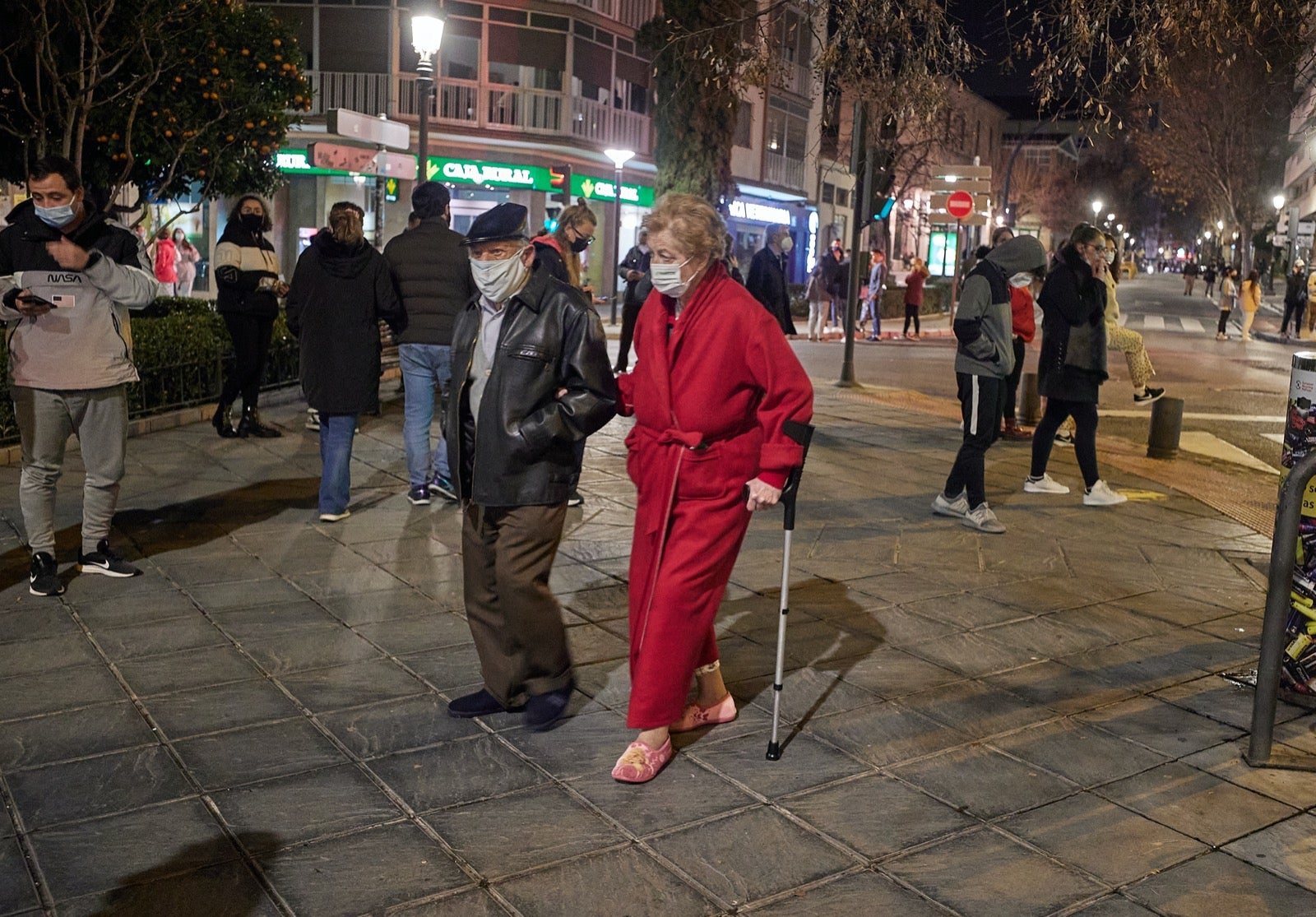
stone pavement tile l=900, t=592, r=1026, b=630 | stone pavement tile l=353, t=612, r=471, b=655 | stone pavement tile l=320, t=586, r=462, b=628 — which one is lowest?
stone pavement tile l=353, t=612, r=471, b=655

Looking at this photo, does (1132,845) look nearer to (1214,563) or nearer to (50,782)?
(50,782)

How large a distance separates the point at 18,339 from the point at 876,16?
16.6 feet

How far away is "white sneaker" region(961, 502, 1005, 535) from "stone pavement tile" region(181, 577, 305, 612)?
13.0ft

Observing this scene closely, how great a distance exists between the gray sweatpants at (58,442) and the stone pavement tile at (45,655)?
767 mm

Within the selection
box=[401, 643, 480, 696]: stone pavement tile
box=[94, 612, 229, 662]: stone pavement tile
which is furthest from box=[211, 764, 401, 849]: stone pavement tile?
box=[94, 612, 229, 662]: stone pavement tile

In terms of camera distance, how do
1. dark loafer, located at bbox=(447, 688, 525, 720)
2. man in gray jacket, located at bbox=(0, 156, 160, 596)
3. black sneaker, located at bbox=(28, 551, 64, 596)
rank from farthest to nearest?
black sneaker, located at bbox=(28, 551, 64, 596), man in gray jacket, located at bbox=(0, 156, 160, 596), dark loafer, located at bbox=(447, 688, 525, 720)

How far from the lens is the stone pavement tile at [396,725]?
165 inches

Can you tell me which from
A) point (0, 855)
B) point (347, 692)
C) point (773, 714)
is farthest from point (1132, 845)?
point (0, 855)

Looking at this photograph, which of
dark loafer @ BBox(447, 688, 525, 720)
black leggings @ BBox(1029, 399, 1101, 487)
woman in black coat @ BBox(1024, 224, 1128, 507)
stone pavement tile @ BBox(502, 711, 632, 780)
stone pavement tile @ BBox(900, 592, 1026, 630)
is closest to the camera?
stone pavement tile @ BBox(502, 711, 632, 780)

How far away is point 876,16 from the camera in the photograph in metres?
7.71

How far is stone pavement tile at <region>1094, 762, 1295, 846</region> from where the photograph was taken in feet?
12.3

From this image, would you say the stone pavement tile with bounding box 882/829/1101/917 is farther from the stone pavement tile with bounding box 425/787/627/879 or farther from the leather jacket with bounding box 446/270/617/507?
the leather jacket with bounding box 446/270/617/507

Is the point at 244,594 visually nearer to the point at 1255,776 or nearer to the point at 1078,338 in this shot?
the point at 1255,776

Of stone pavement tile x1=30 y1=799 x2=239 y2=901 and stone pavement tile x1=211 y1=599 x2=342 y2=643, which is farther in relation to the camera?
stone pavement tile x1=211 y1=599 x2=342 y2=643
